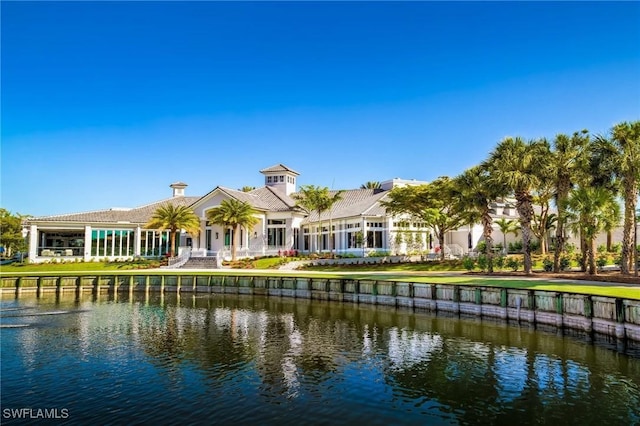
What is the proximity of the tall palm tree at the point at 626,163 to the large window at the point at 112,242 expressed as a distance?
179 ft

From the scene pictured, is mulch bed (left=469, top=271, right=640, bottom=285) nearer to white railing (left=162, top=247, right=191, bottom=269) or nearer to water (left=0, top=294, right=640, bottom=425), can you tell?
water (left=0, top=294, right=640, bottom=425)

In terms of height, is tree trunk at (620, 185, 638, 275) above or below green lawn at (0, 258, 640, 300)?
above

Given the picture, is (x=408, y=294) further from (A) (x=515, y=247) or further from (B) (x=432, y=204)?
(A) (x=515, y=247)

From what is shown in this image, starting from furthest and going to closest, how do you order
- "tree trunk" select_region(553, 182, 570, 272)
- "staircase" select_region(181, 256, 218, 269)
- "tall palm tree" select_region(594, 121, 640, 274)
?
"staircase" select_region(181, 256, 218, 269) < "tree trunk" select_region(553, 182, 570, 272) < "tall palm tree" select_region(594, 121, 640, 274)

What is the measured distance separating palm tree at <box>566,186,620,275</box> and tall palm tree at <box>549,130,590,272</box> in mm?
2293

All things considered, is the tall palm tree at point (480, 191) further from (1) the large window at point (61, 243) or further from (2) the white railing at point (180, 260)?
(1) the large window at point (61, 243)

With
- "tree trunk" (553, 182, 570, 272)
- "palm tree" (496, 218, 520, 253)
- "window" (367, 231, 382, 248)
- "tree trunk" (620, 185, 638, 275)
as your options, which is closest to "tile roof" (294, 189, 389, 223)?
"window" (367, 231, 382, 248)

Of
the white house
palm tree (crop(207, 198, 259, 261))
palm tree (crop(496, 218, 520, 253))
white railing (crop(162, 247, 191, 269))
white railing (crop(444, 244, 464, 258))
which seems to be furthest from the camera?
palm tree (crop(496, 218, 520, 253))

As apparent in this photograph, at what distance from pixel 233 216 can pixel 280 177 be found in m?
20.2

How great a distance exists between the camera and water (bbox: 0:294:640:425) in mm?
10836

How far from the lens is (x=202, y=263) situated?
50.2 meters

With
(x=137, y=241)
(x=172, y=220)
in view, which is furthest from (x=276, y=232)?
(x=137, y=241)

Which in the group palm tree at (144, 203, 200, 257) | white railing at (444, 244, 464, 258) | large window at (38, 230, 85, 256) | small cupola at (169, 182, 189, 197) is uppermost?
small cupola at (169, 182, 189, 197)

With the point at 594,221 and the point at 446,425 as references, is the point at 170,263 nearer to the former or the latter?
the point at 594,221
